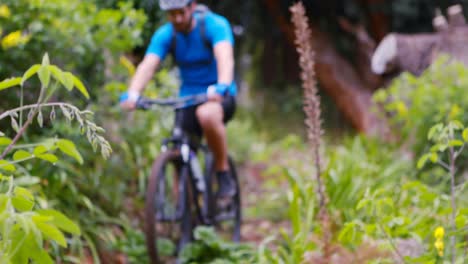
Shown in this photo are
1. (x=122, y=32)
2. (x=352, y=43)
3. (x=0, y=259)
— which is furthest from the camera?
(x=352, y=43)

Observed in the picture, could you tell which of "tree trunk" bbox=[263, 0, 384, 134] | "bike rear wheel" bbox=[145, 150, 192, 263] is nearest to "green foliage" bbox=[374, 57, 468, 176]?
"bike rear wheel" bbox=[145, 150, 192, 263]

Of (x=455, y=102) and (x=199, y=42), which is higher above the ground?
(x=199, y=42)

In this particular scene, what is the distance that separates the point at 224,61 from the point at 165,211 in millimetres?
961

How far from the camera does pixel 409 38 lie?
558cm

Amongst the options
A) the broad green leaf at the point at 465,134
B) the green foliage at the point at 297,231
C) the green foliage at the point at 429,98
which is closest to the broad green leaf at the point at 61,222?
the broad green leaf at the point at 465,134

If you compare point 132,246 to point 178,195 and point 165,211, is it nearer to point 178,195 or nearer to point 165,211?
point 165,211

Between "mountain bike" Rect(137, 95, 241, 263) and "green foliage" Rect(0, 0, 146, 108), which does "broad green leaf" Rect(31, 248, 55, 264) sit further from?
"green foliage" Rect(0, 0, 146, 108)

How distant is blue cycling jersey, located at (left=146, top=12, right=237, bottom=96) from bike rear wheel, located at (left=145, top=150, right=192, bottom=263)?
51cm

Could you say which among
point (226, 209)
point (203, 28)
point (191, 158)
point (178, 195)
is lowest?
point (226, 209)

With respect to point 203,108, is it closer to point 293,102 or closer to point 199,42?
point 199,42

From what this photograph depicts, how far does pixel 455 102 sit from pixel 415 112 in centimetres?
33

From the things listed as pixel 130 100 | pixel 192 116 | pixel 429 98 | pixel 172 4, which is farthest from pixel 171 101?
pixel 429 98

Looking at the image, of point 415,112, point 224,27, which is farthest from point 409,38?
point 224,27

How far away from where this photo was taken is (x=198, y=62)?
3.57 meters
